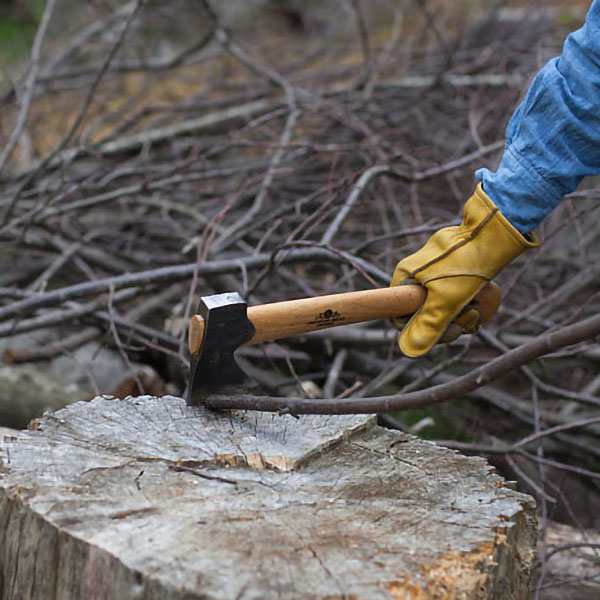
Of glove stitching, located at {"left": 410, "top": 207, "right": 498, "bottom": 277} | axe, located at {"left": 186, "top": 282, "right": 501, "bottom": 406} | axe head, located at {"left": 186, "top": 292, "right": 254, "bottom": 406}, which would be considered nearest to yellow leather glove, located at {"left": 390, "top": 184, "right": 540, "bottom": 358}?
glove stitching, located at {"left": 410, "top": 207, "right": 498, "bottom": 277}

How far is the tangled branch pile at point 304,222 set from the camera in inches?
119

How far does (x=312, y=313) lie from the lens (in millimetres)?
1965

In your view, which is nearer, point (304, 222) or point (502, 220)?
point (502, 220)

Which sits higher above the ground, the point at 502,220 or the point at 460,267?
the point at 502,220

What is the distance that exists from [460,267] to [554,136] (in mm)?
350

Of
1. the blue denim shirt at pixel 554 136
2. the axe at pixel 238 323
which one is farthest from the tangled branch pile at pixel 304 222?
the blue denim shirt at pixel 554 136

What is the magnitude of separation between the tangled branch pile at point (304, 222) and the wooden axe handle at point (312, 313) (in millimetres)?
168

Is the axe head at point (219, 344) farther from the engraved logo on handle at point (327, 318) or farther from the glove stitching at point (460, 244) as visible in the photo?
the glove stitching at point (460, 244)

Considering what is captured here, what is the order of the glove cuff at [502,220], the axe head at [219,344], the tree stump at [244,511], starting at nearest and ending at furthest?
the tree stump at [244,511] → the axe head at [219,344] → the glove cuff at [502,220]

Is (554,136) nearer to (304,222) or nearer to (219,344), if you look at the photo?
(219,344)

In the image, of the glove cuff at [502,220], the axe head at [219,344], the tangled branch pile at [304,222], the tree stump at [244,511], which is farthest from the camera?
the tangled branch pile at [304,222]

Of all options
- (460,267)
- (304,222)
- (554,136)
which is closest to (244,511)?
(460,267)

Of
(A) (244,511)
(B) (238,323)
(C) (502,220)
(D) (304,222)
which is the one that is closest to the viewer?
(A) (244,511)

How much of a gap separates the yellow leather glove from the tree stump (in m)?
0.27
